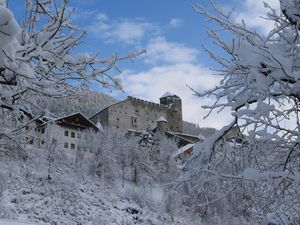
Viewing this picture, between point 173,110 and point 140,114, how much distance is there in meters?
7.74

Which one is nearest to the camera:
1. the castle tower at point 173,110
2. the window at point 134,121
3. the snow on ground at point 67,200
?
the snow on ground at point 67,200

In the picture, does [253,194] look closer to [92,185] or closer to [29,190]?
[29,190]

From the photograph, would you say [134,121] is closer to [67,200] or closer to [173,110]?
[173,110]

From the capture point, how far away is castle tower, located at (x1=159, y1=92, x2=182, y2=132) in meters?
90.1

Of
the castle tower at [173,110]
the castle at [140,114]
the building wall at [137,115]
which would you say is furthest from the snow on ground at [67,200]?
the castle tower at [173,110]

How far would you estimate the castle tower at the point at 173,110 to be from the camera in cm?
9010

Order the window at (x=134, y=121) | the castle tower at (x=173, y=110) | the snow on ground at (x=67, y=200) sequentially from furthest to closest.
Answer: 1. the castle tower at (x=173, y=110)
2. the window at (x=134, y=121)
3. the snow on ground at (x=67, y=200)

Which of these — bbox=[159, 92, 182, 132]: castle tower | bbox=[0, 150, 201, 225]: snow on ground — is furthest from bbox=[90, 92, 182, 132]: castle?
bbox=[0, 150, 201, 225]: snow on ground

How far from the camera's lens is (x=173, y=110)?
91562 millimetres

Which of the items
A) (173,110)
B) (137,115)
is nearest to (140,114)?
(137,115)

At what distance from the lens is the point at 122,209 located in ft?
115

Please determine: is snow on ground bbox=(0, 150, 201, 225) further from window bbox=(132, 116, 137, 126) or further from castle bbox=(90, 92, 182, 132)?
window bbox=(132, 116, 137, 126)

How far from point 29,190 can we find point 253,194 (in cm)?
2945

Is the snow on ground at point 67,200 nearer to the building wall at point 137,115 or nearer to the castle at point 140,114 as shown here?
the building wall at point 137,115
